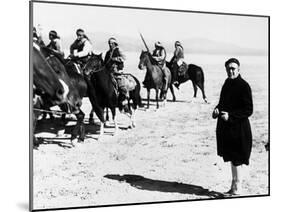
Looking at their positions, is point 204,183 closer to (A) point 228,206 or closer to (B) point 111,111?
(A) point 228,206

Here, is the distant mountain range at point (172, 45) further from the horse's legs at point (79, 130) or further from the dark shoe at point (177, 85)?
the horse's legs at point (79, 130)

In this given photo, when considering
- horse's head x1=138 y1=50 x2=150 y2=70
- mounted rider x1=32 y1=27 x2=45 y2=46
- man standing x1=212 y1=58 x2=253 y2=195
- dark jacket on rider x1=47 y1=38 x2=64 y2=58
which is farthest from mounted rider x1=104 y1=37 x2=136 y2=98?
man standing x1=212 y1=58 x2=253 y2=195

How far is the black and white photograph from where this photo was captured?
386 centimetres

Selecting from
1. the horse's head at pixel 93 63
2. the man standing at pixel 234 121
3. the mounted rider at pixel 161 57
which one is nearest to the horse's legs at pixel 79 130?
the horse's head at pixel 93 63

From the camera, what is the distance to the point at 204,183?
169 inches

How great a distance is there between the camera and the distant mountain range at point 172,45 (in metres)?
3.97

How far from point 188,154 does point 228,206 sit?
494 mm

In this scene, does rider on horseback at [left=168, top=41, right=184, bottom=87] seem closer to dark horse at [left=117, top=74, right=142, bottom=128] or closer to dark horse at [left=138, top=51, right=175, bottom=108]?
dark horse at [left=138, top=51, right=175, bottom=108]

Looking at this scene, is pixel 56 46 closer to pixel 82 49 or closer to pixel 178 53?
pixel 82 49

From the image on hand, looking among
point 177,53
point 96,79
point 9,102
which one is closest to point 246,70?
point 177,53

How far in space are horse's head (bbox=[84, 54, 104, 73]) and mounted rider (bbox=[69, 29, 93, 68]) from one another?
3 cm

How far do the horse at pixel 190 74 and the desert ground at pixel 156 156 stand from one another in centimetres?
4

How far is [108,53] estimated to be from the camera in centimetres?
402

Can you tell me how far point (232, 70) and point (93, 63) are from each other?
1.11 meters
